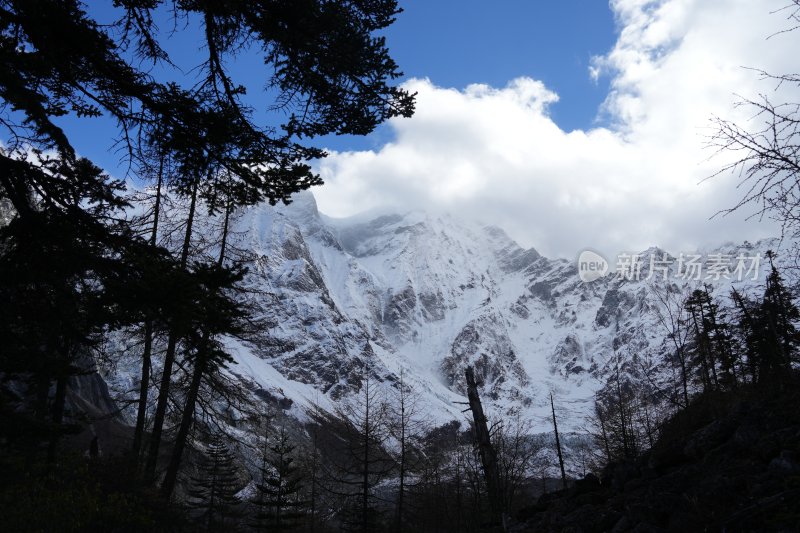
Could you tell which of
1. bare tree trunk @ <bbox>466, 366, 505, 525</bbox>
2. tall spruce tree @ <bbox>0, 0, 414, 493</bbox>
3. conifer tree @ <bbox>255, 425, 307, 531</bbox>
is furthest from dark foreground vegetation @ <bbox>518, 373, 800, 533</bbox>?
conifer tree @ <bbox>255, 425, 307, 531</bbox>

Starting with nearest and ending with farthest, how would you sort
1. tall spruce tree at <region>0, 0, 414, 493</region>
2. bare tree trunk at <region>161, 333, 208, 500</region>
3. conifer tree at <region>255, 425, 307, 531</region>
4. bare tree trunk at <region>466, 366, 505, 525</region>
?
tall spruce tree at <region>0, 0, 414, 493</region> < bare tree trunk at <region>466, 366, 505, 525</region> < bare tree trunk at <region>161, 333, 208, 500</region> < conifer tree at <region>255, 425, 307, 531</region>

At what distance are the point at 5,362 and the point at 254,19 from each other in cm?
760

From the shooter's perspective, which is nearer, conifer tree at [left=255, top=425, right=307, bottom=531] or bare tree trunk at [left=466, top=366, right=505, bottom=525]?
bare tree trunk at [left=466, top=366, right=505, bottom=525]

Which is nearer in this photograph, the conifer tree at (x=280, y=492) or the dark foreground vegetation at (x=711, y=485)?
the dark foreground vegetation at (x=711, y=485)

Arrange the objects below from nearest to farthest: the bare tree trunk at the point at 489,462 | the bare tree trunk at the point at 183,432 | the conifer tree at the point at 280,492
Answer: the bare tree trunk at the point at 489,462, the bare tree trunk at the point at 183,432, the conifer tree at the point at 280,492

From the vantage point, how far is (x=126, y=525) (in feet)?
31.2

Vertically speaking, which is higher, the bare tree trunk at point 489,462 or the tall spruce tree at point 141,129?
the tall spruce tree at point 141,129

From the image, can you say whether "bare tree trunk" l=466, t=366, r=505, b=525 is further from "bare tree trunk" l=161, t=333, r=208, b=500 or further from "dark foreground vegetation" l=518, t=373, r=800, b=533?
"bare tree trunk" l=161, t=333, r=208, b=500

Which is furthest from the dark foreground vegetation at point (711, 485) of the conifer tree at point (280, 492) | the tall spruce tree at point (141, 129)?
the conifer tree at point (280, 492)

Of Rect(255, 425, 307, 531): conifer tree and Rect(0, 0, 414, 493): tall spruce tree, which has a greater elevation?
Rect(0, 0, 414, 493): tall spruce tree

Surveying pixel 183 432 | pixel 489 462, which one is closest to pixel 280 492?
pixel 183 432

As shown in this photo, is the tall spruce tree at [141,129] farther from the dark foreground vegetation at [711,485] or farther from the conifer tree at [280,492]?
the conifer tree at [280,492]

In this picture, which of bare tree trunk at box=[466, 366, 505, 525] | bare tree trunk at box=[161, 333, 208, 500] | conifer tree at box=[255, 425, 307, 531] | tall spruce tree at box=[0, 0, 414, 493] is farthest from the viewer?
conifer tree at box=[255, 425, 307, 531]

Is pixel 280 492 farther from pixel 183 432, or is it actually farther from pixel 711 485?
pixel 711 485
